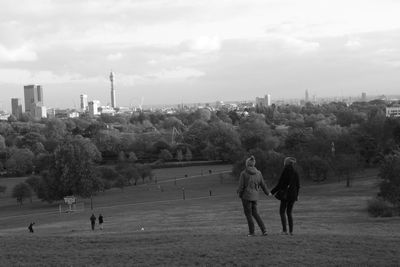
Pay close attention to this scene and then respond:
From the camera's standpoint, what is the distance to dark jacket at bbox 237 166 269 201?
12492 mm

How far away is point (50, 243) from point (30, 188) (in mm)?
43373

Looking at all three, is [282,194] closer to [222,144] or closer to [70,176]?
[70,176]

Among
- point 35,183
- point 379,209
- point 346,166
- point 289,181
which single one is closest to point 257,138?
point 346,166

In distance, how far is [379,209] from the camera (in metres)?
28.8

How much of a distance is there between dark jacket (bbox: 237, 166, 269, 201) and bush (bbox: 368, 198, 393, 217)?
17901 millimetres

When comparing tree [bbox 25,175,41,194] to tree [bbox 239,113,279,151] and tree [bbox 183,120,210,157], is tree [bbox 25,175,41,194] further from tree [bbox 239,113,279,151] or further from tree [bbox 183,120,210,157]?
tree [bbox 183,120,210,157]

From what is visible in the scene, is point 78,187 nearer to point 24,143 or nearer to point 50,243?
point 50,243

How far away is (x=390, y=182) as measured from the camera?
3278 centimetres

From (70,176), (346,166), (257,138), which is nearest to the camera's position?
(346,166)

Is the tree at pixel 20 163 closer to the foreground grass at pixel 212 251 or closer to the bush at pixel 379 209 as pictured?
the bush at pixel 379 209

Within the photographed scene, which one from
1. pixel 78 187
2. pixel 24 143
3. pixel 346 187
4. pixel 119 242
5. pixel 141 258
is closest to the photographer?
pixel 141 258

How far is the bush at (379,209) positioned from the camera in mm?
28319

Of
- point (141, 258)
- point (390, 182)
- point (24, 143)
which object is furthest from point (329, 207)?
point (24, 143)

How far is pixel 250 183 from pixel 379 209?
18759 millimetres
